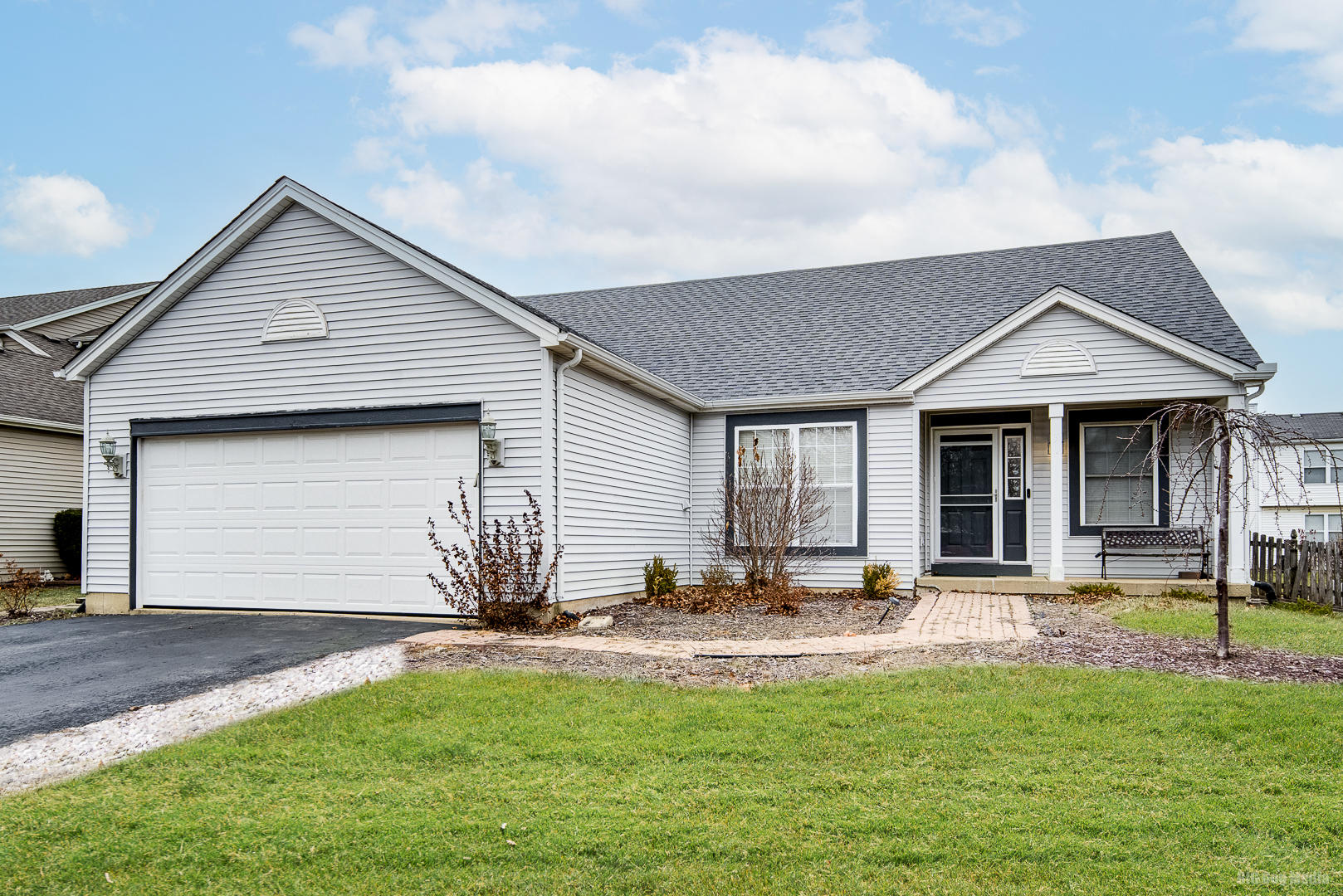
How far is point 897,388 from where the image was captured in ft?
44.0

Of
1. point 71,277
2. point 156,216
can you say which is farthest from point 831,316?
point 71,277

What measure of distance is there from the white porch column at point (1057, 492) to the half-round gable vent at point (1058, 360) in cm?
52

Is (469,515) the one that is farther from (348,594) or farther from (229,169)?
(229,169)

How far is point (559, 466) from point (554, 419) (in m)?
0.54

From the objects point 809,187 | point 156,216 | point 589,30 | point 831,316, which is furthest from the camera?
point 809,187

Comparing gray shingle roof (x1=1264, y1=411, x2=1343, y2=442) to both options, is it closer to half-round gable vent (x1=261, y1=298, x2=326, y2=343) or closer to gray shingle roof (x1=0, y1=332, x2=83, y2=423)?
half-round gable vent (x1=261, y1=298, x2=326, y2=343)

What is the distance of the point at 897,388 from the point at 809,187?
38.8 ft

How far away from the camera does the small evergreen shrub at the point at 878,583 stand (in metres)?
12.7

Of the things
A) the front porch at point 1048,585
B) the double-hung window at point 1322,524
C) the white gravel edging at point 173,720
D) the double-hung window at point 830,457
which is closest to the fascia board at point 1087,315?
the double-hung window at point 830,457

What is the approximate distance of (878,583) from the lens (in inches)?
500

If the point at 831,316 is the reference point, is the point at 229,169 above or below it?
above

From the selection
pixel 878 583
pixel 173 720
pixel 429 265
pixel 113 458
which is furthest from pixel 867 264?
pixel 173 720

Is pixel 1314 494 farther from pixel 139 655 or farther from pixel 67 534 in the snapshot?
pixel 67 534

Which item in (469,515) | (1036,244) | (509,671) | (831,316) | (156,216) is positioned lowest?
(509,671)
